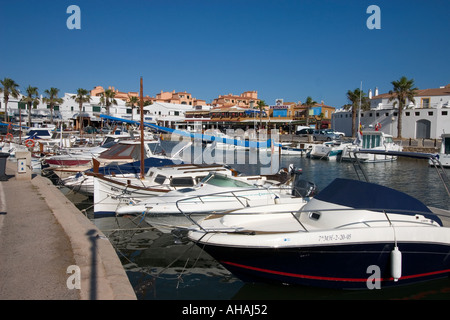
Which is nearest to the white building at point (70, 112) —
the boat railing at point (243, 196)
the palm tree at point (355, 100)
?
the palm tree at point (355, 100)

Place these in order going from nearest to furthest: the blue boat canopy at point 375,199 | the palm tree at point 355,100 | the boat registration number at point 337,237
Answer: the boat registration number at point 337,237 → the blue boat canopy at point 375,199 → the palm tree at point 355,100

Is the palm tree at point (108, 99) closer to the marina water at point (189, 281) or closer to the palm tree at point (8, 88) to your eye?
the palm tree at point (8, 88)

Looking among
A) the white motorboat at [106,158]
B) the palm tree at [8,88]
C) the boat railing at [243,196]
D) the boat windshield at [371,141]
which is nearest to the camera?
the boat railing at [243,196]

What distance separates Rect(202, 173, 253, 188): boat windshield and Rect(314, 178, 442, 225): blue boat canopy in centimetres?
426

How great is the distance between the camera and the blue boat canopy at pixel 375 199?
25.9ft

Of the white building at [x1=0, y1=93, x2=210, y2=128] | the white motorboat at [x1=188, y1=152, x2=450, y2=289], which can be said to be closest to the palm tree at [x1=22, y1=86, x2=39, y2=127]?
the white building at [x1=0, y1=93, x2=210, y2=128]

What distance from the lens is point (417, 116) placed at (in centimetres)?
5384

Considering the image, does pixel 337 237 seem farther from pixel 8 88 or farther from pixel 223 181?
pixel 8 88

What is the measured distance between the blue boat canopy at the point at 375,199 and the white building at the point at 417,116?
47.7m

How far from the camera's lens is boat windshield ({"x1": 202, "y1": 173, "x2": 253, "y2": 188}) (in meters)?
12.1

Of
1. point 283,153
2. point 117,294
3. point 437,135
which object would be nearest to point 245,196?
point 117,294

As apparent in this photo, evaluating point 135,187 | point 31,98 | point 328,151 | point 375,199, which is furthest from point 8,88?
point 375,199

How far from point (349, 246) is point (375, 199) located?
4.88 ft

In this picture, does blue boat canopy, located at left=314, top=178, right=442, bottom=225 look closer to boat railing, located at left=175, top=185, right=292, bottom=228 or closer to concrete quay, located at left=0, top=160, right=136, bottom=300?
boat railing, located at left=175, top=185, right=292, bottom=228
